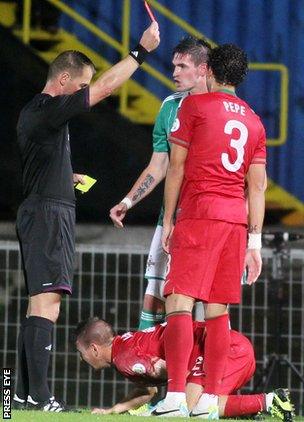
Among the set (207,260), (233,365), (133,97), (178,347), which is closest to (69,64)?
(207,260)

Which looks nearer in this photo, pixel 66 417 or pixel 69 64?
pixel 66 417

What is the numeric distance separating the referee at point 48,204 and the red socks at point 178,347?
2.13ft

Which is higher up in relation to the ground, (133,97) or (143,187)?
(133,97)

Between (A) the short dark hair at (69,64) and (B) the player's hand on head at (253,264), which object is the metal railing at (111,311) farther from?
(B) the player's hand on head at (253,264)

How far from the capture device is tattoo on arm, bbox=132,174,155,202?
8.23 metres

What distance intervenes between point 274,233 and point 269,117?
2.67ft

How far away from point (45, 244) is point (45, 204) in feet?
0.64

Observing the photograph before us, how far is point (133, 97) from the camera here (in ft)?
34.9

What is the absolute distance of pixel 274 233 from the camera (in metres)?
10.3

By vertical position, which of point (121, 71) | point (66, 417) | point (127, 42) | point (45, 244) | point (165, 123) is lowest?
point (66, 417)

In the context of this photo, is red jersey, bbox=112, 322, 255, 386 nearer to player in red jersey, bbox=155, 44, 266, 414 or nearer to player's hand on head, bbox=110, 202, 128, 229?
player in red jersey, bbox=155, 44, 266, 414

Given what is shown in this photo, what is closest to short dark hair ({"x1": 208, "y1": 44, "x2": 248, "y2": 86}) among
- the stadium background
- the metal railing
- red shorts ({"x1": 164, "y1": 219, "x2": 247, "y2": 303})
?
red shorts ({"x1": 164, "y1": 219, "x2": 247, "y2": 303})

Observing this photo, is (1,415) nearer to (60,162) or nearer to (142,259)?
(60,162)

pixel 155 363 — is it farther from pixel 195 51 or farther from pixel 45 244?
pixel 195 51
